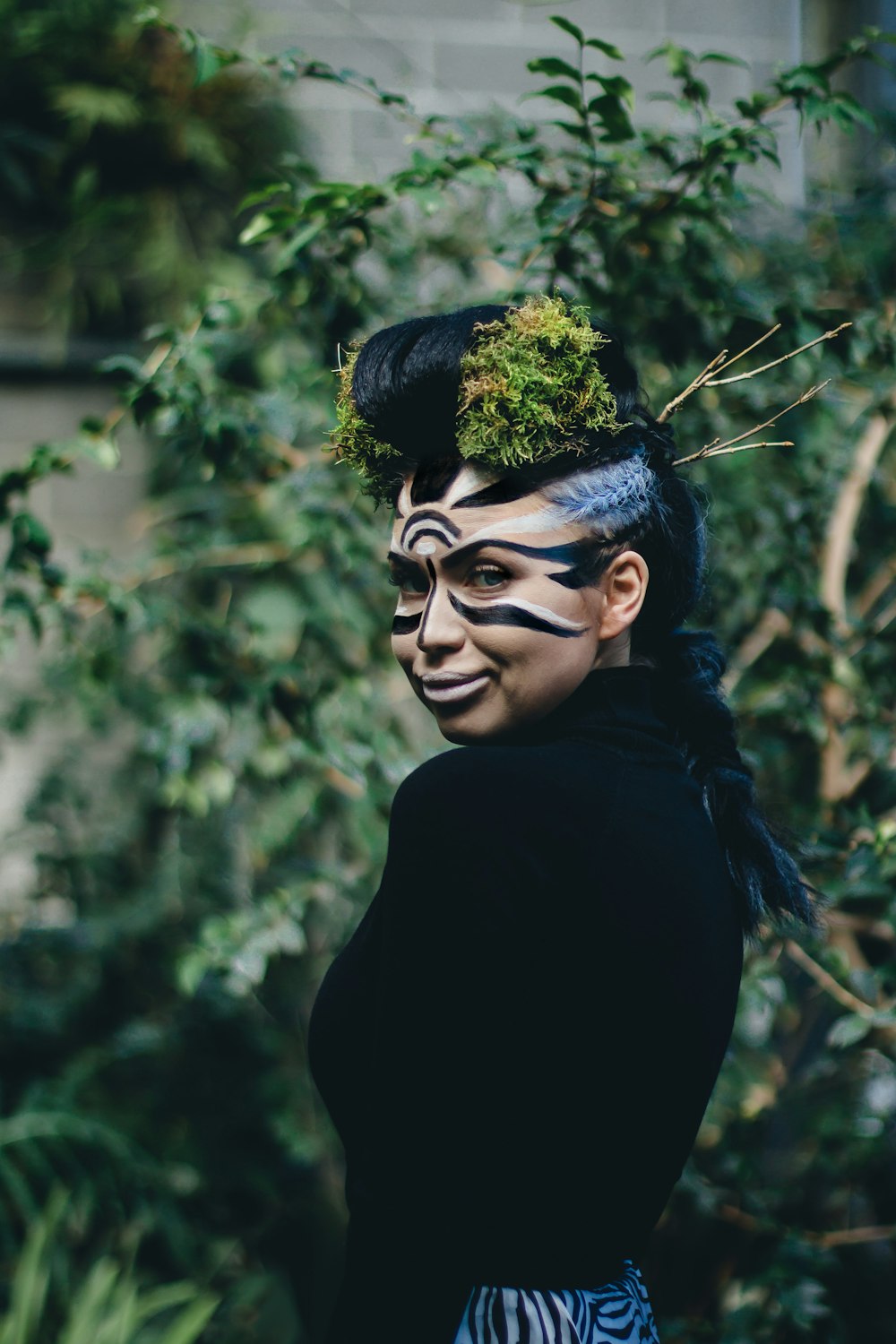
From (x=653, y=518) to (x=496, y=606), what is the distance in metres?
0.19

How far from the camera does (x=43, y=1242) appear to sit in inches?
90.3

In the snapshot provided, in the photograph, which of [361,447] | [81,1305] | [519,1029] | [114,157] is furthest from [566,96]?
[81,1305]

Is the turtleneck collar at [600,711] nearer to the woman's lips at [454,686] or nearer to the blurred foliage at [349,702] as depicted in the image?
the woman's lips at [454,686]

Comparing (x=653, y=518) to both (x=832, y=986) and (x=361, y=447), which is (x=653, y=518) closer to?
(x=361, y=447)

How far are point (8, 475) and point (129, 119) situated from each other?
168 cm

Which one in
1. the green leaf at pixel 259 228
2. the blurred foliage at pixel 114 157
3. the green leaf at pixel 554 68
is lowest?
the green leaf at pixel 259 228

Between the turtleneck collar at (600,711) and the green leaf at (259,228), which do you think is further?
the green leaf at (259,228)

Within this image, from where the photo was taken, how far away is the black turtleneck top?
0.97 metres

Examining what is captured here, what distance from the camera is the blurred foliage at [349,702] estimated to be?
180cm

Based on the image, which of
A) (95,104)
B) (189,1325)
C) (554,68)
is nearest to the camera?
(554,68)

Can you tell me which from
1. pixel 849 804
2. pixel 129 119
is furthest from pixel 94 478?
pixel 849 804

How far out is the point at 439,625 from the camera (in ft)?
3.38

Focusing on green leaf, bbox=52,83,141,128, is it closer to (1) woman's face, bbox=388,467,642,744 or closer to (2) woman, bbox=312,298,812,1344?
(2) woman, bbox=312,298,812,1344

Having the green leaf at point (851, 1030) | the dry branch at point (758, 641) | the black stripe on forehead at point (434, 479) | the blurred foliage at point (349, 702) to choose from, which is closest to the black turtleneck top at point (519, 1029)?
the black stripe on forehead at point (434, 479)
